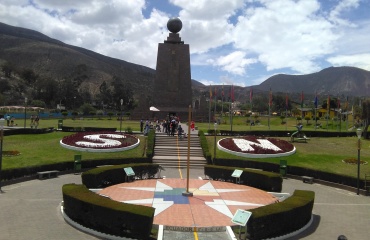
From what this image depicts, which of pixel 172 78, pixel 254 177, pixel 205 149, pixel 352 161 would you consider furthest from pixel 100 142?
pixel 172 78

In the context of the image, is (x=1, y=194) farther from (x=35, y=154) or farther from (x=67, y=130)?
(x=67, y=130)

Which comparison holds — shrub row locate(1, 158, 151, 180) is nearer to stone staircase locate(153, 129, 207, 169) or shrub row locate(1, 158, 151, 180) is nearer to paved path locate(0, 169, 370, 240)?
paved path locate(0, 169, 370, 240)

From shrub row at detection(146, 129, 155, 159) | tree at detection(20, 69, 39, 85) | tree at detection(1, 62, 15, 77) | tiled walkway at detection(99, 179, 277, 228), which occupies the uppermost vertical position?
tree at detection(1, 62, 15, 77)

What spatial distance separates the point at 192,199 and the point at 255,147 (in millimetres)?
15753

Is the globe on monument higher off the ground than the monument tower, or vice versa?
the globe on monument

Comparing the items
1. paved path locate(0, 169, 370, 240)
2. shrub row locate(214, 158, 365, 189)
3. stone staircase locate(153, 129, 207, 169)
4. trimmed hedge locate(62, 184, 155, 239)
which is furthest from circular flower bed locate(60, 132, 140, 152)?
trimmed hedge locate(62, 184, 155, 239)

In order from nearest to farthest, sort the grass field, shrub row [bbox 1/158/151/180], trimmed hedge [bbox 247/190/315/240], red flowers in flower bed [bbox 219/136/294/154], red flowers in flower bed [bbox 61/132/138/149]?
trimmed hedge [bbox 247/190/315/240] < shrub row [bbox 1/158/151/180] < the grass field < red flowers in flower bed [bbox 61/132/138/149] < red flowers in flower bed [bbox 219/136/294/154]

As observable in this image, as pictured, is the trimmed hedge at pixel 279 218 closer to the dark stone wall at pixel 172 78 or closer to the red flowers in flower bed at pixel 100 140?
the red flowers in flower bed at pixel 100 140

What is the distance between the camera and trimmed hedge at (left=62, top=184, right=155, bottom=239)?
1289 cm

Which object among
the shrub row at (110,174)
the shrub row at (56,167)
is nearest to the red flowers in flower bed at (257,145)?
the shrub row at (56,167)

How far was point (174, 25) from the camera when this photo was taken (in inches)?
2670

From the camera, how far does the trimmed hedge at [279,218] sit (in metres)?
13.2

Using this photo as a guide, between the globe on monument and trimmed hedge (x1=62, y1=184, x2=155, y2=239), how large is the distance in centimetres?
5636

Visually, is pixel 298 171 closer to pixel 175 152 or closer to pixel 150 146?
pixel 175 152
